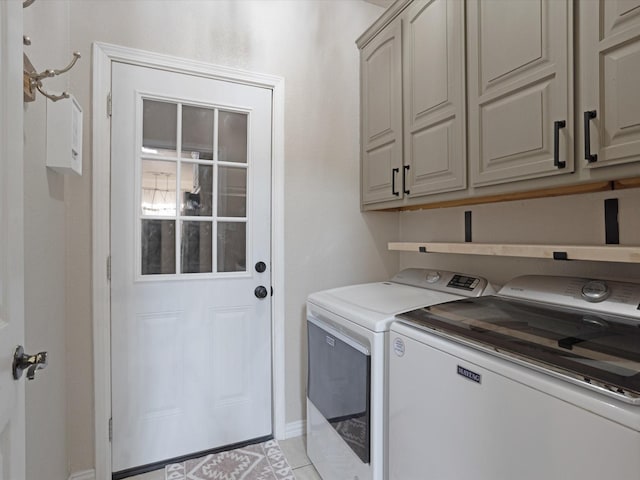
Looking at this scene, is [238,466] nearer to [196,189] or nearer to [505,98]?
[196,189]

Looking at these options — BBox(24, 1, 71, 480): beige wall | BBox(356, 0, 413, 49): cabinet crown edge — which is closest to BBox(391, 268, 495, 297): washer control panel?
BBox(356, 0, 413, 49): cabinet crown edge

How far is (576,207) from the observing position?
1.40 meters

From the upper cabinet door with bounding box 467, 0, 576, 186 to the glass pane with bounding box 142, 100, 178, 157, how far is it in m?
1.49

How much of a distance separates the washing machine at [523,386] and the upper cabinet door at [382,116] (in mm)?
878

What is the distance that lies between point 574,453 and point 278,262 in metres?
1.60

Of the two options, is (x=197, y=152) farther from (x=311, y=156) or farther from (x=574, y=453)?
(x=574, y=453)

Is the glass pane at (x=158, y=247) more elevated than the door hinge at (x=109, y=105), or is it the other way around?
the door hinge at (x=109, y=105)

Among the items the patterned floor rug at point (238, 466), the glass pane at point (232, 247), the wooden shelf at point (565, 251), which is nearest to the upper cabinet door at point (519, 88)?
the wooden shelf at point (565, 251)

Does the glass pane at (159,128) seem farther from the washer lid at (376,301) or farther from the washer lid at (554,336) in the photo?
the washer lid at (554,336)

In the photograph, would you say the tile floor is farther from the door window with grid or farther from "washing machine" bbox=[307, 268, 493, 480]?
the door window with grid

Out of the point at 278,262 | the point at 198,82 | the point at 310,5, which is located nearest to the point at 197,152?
the point at 198,82

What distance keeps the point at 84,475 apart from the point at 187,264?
1114 millimetres

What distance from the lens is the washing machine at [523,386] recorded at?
67 cm

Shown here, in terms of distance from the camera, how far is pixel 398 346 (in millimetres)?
1185
